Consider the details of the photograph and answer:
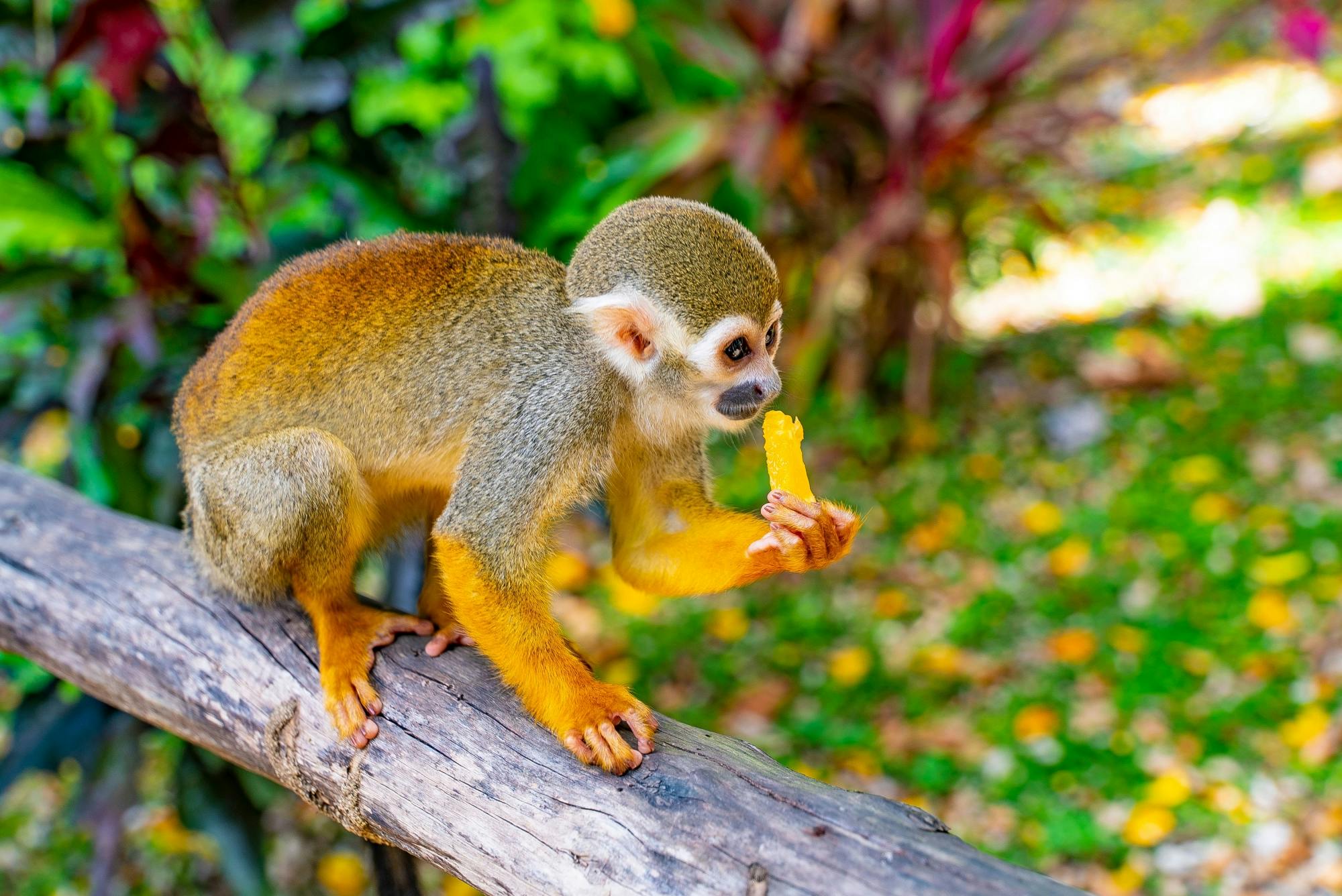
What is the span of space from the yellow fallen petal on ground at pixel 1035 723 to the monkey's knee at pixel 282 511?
6.93ft

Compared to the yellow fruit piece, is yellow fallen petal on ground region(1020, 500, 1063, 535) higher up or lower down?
higher up

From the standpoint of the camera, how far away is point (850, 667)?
3.80 meters

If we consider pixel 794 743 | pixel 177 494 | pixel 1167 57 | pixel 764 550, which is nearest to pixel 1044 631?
pixel 794 743

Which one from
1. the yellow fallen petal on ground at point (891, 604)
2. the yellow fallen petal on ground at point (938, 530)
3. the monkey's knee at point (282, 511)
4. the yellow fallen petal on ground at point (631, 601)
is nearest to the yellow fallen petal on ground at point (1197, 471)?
the yellow fallen petal on ground at point (938, 530)

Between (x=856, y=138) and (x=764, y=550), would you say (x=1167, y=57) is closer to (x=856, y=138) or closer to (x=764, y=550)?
(x=856, y=138)

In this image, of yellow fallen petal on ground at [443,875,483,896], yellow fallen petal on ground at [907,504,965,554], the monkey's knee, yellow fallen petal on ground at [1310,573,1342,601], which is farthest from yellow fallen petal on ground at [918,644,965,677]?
the monkey's knee

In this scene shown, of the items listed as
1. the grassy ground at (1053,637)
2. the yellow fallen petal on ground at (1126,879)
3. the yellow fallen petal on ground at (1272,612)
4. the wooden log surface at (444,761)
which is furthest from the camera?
the yellow fallen petal on ground at (1272,612)

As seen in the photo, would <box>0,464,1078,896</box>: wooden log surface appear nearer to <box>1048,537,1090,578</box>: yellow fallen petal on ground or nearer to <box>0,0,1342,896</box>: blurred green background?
<box>0,0,1342,896</box>: blurred green background

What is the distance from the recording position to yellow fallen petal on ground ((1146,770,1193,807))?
117 inches

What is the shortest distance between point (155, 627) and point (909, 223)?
3.34 metres

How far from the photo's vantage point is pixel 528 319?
2207mm

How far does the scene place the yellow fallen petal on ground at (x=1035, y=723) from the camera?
3340 millimetres

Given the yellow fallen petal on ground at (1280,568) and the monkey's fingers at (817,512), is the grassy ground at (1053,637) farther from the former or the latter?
the monkey's fingers at (817,512)

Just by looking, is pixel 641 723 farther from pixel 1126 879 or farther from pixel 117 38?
pixel 117 38
